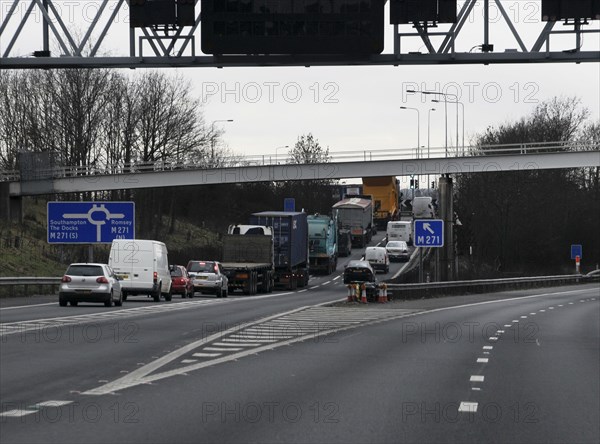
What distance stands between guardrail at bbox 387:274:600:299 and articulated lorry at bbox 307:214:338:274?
14860 mm

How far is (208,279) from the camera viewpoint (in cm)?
5381

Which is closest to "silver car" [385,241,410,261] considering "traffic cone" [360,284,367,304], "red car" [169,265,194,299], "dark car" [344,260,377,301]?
"dark car" [344,260,377,301]

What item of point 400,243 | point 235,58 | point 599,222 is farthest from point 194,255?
point 235,58

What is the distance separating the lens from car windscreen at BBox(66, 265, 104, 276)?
1436 inches

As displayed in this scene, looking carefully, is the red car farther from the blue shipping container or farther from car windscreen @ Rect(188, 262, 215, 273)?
the blue shipping container

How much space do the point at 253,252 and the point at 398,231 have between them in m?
49.5

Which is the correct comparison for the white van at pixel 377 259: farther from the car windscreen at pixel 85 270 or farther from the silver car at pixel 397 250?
the car windscreen at pixel 85 270

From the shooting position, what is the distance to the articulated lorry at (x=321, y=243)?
270ft

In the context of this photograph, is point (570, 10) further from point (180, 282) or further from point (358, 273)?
point (358, 273)

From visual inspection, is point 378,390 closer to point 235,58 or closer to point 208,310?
point 235,58

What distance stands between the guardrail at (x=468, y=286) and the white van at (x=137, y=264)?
9.26 m

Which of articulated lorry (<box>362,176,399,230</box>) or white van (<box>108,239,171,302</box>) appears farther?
articulated lorry (<box>362,176,399,230</box>)

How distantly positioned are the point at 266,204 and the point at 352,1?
3396 inches

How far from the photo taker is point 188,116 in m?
87.0
